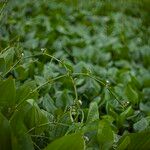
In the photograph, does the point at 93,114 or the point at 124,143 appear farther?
the point at 93,114

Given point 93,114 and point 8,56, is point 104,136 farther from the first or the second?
point 8,56

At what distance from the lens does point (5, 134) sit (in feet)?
4.57

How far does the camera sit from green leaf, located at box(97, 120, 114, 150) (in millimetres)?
1486

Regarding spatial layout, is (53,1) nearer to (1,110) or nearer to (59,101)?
(59,101)

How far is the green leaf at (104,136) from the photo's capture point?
1.49 m

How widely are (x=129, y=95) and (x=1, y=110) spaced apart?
87 centimetres

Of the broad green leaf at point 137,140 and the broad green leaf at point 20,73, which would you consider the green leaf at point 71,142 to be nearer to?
the broad green leaf at point 137,140

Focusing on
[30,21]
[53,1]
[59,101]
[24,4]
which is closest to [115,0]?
[53,1]

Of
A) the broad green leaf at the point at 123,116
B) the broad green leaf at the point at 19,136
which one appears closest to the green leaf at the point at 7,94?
the broad green leaf at the point at 19,136

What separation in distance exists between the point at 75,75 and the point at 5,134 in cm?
113

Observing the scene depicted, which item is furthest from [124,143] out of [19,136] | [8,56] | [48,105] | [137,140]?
[8,56]

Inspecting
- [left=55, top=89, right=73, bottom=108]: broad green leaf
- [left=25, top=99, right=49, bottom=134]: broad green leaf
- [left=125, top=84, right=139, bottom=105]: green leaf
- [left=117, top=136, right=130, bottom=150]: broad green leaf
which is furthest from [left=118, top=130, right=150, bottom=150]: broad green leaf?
[left=125, top=84, right=139, bottom=105]: green leaf

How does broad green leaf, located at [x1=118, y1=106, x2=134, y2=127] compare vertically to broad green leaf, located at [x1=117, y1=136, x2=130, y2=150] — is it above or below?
below

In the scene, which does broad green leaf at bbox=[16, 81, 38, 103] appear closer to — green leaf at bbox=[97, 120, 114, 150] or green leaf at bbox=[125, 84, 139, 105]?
green leaf at bbox=[97, 120, 114, 150]
